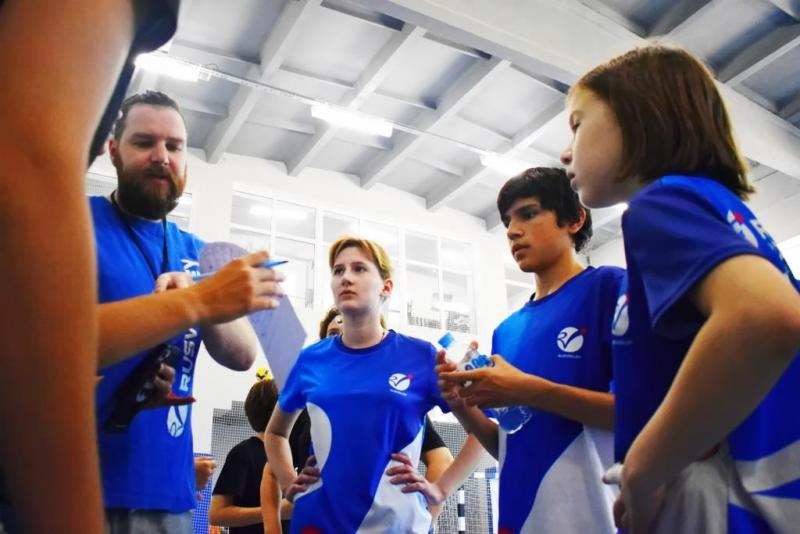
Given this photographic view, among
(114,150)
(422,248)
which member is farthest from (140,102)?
(422,248)

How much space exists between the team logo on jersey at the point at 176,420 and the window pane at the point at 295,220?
9.54m

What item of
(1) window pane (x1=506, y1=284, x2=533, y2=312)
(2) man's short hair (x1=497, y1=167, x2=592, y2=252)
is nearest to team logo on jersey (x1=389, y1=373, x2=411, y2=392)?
(2) man's short hair (x1=497, y1=167, x2=592, y2=252)

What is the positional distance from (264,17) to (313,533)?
22.8ft

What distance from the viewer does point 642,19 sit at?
7137 millimetres

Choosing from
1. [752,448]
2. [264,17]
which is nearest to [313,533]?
[752,448]

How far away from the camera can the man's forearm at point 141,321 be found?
0.90 m

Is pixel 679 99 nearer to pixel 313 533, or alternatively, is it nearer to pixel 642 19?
pixel 313 533

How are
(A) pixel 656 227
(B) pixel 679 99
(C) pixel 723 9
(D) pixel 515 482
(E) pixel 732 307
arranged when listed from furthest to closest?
(C) pixel 723 9 → (D) pixel 515 482 → (B) pixel 679 99 → (A) pixel 656 227 → (E) pixel 732 307

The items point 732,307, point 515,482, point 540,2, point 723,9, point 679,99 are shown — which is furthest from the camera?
point 723,9

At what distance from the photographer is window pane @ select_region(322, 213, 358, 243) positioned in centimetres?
1131

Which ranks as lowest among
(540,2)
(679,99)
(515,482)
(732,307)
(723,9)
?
(515,482)

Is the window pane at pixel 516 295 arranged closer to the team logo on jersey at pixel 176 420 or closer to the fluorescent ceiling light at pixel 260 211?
the fluorescent ceiling light at pixel 260 211

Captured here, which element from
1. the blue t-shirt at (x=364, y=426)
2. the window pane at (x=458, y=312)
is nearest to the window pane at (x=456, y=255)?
the window pane at (x=458, y=312)

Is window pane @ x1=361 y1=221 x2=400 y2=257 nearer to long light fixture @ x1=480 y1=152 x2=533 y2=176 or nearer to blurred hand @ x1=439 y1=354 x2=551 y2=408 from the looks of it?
long light fixture @ x1=480 y1=152 x2=533 y2=176
